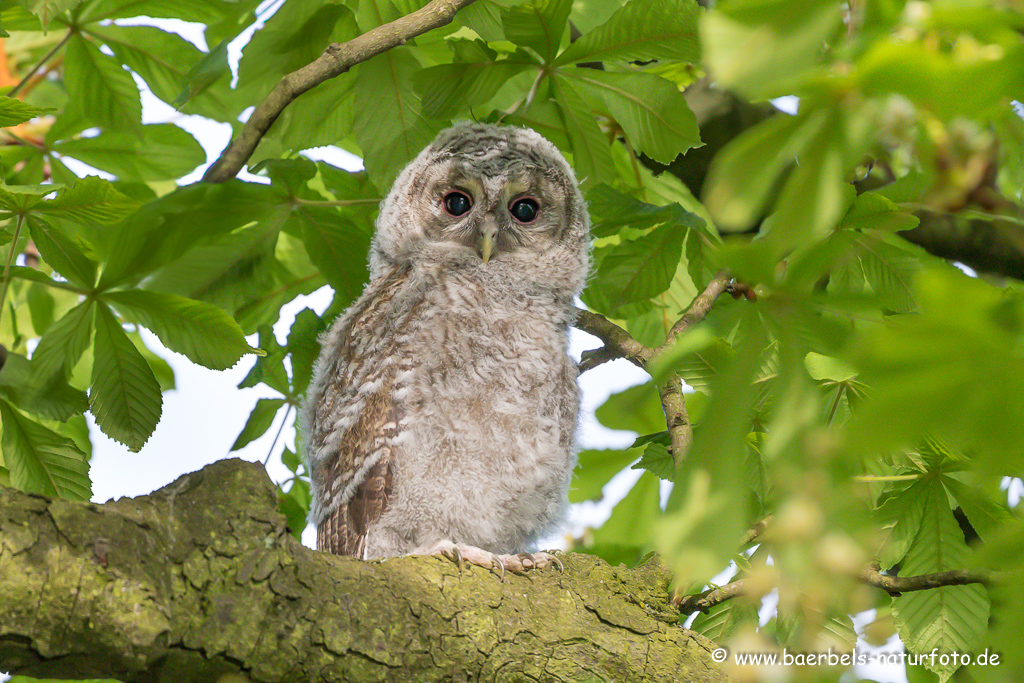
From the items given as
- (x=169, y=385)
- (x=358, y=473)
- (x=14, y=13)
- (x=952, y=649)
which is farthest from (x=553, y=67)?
(x=169, y=385)

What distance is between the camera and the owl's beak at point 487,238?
223cm

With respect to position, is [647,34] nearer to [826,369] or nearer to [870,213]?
[870,213]

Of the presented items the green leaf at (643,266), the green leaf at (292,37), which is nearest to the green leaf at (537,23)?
the green leaf at (292,37)

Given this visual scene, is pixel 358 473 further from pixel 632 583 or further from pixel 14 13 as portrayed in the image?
pixel 14 13

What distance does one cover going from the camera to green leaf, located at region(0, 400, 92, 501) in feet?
4.83

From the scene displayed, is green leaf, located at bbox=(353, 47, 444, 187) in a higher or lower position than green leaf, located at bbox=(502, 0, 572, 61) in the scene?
lower

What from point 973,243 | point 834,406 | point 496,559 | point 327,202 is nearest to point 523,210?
point 327,202

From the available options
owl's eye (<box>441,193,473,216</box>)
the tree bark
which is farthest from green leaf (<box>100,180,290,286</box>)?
owl's eye (<box>441,193,473,216</box>)

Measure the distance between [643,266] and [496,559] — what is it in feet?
2.80

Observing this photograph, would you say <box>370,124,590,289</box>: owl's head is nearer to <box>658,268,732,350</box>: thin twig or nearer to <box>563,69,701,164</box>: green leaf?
<box>563,69,701,164</box>: green leaf

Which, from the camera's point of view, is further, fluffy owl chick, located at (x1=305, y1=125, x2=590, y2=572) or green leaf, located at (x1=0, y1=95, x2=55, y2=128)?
fluffy owl chick, located at (x1=305, y1=125, x2=590, y2=572)

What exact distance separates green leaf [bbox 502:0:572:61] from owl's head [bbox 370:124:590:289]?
0.46m

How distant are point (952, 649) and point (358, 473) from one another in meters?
1.44

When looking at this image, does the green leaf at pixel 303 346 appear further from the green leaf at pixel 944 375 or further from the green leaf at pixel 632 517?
the green leaf at pixel 944 375
